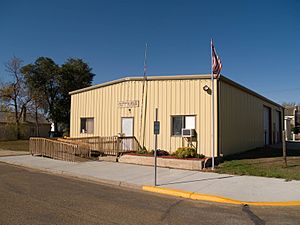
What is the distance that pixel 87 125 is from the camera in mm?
21656

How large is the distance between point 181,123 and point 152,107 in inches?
86.4

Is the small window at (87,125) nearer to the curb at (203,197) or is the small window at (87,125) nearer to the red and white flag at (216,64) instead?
the red and white flag at (216,64)

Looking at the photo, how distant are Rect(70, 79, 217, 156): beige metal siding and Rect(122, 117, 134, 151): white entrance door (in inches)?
11.8

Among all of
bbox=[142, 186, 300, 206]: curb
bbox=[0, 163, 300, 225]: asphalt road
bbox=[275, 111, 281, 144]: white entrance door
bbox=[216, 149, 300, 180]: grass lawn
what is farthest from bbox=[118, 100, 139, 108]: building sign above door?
bbox=[275, 111, 281, 144]: white entrance door

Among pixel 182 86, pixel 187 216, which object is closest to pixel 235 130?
pixel 182 86

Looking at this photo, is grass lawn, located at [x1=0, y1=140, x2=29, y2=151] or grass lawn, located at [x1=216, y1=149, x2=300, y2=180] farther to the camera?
grass lawn, located at [x1=0, y1=140, x2=29, y2=151]

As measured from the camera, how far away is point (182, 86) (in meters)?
17.0

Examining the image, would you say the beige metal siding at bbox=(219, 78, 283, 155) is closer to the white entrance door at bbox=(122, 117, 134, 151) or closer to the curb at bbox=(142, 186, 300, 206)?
the white entrance door at bbox=(122, 117, 134, 151)

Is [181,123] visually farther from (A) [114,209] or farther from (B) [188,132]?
(A) [114,209]

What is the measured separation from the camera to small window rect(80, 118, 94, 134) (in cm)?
2128

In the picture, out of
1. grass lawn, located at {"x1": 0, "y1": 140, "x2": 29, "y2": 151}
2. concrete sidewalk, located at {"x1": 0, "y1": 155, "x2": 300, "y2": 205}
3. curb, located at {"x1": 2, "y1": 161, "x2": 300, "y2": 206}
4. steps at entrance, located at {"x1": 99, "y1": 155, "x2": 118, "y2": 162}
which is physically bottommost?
grass lawn, located at {"x1": 0, "y1": 140, "x2": 29, "y2": 151}

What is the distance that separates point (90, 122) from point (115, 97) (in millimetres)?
3061

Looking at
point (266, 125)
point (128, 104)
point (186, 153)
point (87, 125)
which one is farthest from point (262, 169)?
point (266, 125)

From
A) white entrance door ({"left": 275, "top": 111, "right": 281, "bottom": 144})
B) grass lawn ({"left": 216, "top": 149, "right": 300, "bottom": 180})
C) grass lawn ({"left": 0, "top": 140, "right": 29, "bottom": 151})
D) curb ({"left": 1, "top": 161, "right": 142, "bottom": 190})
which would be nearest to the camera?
curb ({"left": 1, "top": 161, "right": 142, "bottom": 190})
